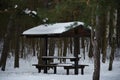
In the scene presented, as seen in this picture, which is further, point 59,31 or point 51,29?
point 51,29

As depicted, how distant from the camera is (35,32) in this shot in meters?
24.8

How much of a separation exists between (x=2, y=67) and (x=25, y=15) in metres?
4.16

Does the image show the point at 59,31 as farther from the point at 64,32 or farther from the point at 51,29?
the point at 51,29

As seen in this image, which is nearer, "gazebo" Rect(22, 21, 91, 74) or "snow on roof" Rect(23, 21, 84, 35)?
"gazebo" Rect(22, 21, 91, 74)

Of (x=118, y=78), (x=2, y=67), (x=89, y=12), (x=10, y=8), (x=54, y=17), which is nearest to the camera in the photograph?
(x=89, y=12)

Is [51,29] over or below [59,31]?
over

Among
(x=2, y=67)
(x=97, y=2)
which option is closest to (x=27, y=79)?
(x=97, y=2)

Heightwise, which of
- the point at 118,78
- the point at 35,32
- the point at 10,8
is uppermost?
the point at 10,8

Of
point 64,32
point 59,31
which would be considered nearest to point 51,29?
point 59,31

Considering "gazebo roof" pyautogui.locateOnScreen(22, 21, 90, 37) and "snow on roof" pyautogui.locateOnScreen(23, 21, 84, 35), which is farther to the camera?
"snow on roof" pyautogui.locateOnScreen(23, 21, 84, 35)

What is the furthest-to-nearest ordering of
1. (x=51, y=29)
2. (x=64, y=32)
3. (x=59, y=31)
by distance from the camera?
(x=51, y=29) < (x=59, y=31) < (x=64, y=32)

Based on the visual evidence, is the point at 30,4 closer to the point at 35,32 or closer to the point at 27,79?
the point at 35,32

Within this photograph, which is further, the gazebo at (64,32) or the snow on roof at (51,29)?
the snow on roof at (51,29)

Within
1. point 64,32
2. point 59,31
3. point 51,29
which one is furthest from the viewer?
point 51,29
